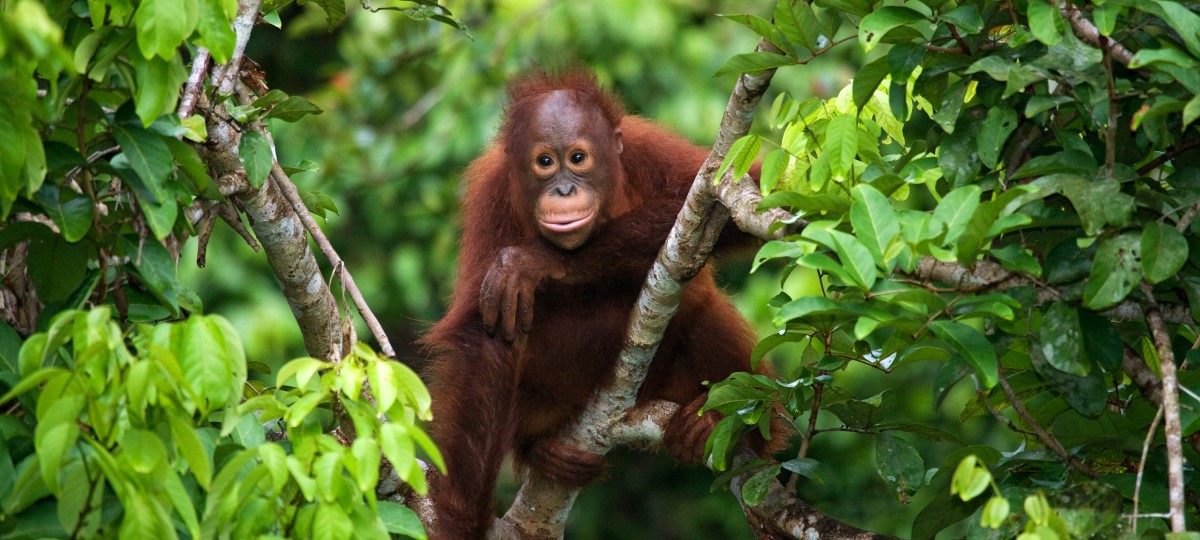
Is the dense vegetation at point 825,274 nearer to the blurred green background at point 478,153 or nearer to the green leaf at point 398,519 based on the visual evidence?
the green leaf at point 398,519

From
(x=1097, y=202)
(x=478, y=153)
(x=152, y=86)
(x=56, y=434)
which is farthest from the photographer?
(x=478, y=153)

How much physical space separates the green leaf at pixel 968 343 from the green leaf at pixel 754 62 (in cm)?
63

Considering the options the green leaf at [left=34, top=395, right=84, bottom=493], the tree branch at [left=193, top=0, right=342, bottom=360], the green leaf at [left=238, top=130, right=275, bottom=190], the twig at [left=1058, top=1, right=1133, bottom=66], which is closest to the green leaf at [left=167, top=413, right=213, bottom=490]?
the green leaf at [left=34, top=395, right=84, bottom=493]

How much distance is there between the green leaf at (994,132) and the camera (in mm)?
1967

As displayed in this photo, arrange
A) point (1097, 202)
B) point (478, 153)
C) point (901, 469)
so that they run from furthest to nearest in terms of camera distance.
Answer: point (478, 153)
point (901, 469)
point (1097, 202)

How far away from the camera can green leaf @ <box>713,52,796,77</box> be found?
2146 millimetres

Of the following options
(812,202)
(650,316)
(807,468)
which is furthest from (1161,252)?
(650,316)

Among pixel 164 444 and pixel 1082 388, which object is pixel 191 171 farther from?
pixel 1082 388

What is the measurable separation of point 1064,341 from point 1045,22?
0.49 metres

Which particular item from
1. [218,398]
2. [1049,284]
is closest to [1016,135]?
[1049,284]

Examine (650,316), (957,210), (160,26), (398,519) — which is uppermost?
(160,26)

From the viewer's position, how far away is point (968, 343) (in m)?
1.74

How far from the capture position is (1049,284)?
6.35 ft

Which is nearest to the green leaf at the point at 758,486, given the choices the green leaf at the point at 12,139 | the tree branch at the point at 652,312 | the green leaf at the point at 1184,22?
the tree branch at the point at 652,312
